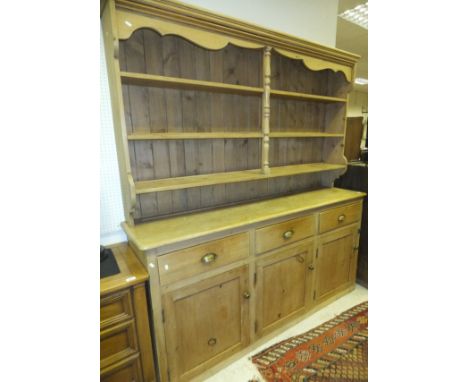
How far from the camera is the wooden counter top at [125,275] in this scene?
42.3 inches

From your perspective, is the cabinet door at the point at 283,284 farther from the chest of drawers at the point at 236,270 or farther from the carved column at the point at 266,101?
the carved column at the point at 266,101

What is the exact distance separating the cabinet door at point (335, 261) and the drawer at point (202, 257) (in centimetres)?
73

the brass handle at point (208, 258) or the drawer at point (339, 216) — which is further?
the drawer at point (339, 216)

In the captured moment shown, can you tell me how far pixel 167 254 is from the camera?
1159mm

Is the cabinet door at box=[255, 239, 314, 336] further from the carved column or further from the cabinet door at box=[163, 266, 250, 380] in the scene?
the carved column

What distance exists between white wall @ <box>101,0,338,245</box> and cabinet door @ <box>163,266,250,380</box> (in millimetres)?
574

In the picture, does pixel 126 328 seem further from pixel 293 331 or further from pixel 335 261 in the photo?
pixel 335 261

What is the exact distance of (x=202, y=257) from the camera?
1255 mm

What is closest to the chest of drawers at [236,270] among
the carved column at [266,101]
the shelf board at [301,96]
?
the carved column at [266,101]

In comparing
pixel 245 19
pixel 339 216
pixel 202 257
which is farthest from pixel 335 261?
pixel 245 19

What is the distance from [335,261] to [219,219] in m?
1.12
